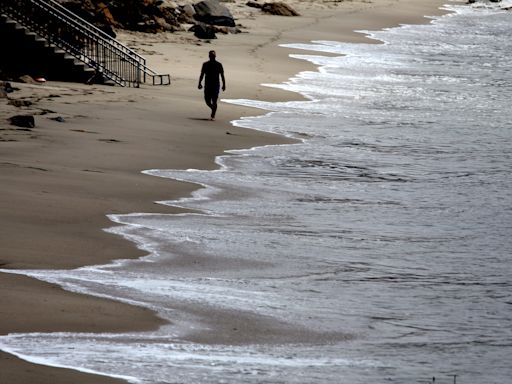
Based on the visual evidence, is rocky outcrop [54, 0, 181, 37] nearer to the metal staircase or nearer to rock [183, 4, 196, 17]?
rock [183, 4, 196, 17]

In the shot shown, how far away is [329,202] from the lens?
18.1 m

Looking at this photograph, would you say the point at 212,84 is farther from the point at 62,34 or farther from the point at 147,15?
the point at 147,15

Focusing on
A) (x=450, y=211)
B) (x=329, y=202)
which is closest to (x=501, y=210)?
(x=450, y=211)

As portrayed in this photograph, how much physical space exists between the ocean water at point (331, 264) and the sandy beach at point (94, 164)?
361 millimetres

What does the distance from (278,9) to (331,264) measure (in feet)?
150

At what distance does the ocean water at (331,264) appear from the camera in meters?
10.2

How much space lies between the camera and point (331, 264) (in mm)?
14047

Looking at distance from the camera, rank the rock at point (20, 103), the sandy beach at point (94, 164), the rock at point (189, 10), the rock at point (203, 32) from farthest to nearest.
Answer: the rock at point (189, 10) → the rock at point (203, 32) → the rock at point (20, 103) → the sandy beach at point (94, 164)

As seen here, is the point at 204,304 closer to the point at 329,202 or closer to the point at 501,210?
the point at 329,202

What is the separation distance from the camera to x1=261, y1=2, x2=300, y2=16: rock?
5838 centimetres

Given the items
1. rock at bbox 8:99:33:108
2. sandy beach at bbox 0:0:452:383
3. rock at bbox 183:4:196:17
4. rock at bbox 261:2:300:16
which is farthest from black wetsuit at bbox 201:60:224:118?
rock at bbox 261:2:300:16

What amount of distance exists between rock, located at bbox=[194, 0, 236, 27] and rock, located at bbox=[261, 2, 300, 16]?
9.20m

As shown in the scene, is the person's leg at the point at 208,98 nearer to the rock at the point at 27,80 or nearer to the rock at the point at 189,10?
the rock at the point at 27,80

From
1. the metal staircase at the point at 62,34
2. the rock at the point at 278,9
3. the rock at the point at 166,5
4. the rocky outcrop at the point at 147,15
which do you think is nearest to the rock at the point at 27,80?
the metal staircase at the point at 62,34
